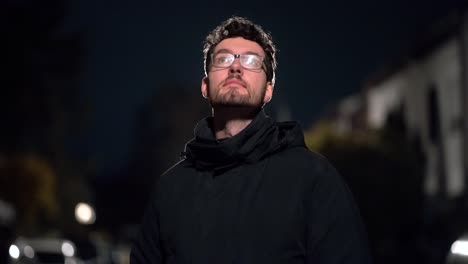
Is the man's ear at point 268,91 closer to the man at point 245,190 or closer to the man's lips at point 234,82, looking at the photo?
the man at point 245,190

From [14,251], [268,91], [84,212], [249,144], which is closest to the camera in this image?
[249,144]

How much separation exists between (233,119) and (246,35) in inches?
13.4

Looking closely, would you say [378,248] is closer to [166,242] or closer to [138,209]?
[166,242]

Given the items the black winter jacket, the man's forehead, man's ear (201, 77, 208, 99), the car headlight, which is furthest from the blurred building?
Answer: the black winter jacket

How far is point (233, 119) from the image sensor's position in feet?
13.7

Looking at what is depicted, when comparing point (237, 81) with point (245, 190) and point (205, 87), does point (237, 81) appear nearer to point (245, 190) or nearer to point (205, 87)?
point (205, 87)

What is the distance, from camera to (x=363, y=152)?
38750 mm

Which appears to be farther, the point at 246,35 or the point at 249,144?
the point at 246,35

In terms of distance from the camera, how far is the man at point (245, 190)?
3.76 metres

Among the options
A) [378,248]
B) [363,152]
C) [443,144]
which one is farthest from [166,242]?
[443,144]

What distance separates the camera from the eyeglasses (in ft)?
13.6

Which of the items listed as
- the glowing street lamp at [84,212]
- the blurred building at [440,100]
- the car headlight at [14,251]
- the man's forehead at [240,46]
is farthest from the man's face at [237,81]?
the glowing street lamp at [84,212]

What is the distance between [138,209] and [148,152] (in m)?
17.0

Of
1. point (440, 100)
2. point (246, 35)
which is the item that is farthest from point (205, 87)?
point (440, 100)
